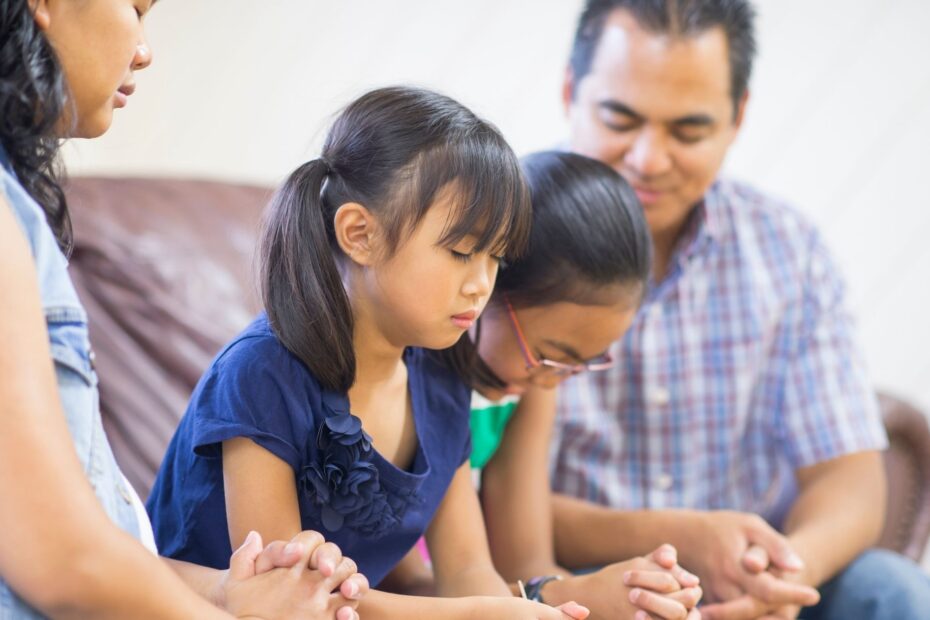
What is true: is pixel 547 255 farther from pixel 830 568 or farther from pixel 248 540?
pixel 830 568

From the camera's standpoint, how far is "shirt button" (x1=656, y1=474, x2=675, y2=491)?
1.74m

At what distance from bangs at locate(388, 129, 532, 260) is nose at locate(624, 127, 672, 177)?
549mm

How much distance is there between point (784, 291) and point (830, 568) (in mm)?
453

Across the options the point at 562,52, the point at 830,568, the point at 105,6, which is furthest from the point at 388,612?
the point at 562,52

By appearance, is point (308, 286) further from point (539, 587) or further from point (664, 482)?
point (664, 482)

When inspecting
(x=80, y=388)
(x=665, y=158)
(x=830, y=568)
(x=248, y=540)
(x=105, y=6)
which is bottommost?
(x=830, y=568)

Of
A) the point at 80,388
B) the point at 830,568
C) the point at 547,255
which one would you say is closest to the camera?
the point at 80,388

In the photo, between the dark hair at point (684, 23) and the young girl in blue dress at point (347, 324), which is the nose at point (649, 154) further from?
the young girl in blue dress at point (347, 324)

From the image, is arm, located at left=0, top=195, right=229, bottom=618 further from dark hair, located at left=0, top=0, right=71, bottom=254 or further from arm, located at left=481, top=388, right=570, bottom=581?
arm, located at left=481, top=388, right=570, bottom=581

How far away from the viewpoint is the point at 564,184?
1.34 m

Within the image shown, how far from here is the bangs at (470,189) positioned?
3.53 ft

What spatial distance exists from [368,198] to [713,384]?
0.86 metres

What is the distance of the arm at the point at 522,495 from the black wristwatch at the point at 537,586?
105mm

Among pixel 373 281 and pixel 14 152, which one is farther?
pixel 373 281
